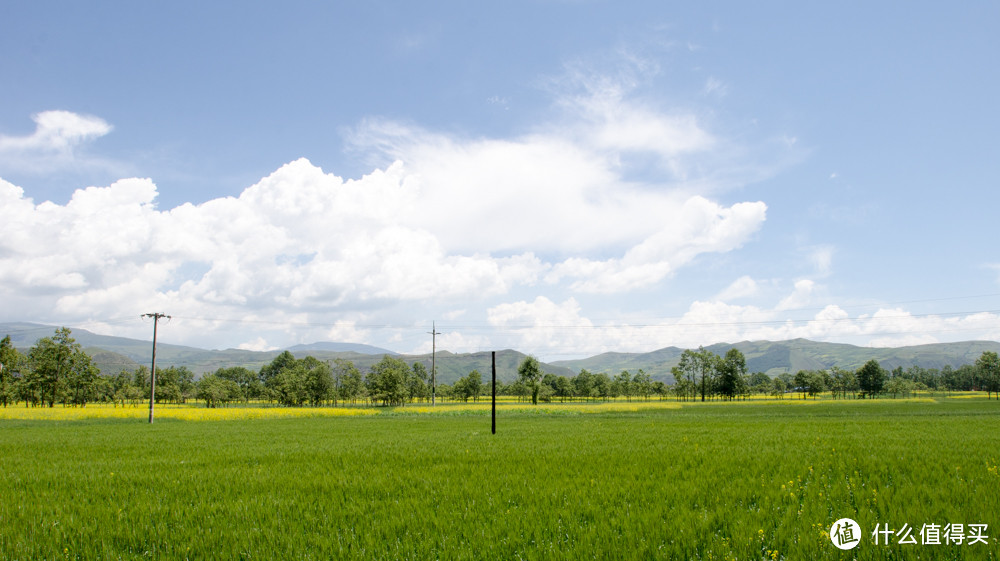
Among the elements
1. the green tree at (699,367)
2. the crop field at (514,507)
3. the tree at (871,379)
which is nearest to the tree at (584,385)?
the green tree at (699,367)

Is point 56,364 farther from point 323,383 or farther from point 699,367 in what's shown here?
point 699,367

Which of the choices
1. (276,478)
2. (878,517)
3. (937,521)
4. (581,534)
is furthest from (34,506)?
(937,521)

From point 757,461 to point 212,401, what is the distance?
125 m

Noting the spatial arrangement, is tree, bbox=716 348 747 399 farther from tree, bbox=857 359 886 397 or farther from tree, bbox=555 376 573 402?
tree, bbox=555 376 573 402

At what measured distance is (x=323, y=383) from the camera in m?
117

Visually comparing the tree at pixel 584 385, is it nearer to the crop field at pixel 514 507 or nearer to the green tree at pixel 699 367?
the green tree at pixel 699 367

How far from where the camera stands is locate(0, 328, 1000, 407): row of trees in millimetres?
92500

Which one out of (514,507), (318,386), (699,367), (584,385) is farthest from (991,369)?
(514,507)

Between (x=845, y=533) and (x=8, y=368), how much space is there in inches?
5441

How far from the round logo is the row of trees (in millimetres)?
104375

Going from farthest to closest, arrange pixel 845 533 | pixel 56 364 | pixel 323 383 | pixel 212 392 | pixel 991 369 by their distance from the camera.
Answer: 1. pixel 991 369
2. pixel 323 383
3. pixel 212 392
4. pixel 56 364
5. pixel 845 533

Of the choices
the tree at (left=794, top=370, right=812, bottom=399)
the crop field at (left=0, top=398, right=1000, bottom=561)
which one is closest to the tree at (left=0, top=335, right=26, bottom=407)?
the crop field at (left=0, top=398, right=1000, bottom=561)

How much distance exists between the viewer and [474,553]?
23.4 ft

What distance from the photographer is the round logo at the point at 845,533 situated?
23.0 ft
